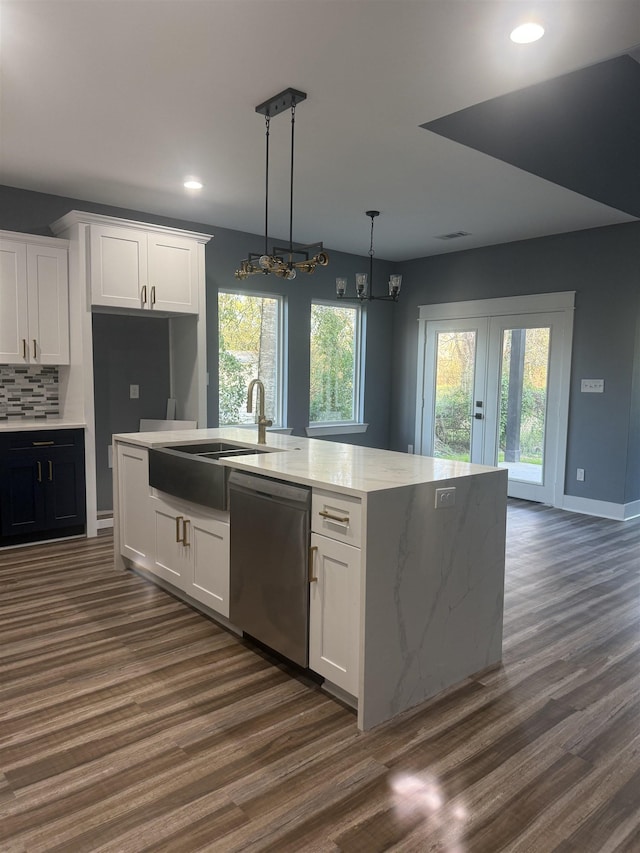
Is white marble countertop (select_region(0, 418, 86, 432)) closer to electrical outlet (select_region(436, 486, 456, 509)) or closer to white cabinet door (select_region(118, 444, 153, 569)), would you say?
white cabinet door (select_region(118, 444, 153, 569))

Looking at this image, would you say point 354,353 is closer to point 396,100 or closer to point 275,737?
point 396,100

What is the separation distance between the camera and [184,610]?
326 centimetres

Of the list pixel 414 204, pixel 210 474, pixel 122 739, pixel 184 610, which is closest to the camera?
pixel 122 739

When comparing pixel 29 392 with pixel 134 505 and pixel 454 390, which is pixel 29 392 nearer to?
pixel 134 505

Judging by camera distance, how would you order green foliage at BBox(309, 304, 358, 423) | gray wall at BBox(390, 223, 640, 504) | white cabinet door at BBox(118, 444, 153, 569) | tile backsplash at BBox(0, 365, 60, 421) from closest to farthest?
white cabinet door at BBox(118, 444, 153, 569)
tile backsplash at BBox(0, 365, 60, 421)
gray wall at BBox(390, 223, 640, 504)
green foliage at BBox(309, 304, 358, 423)

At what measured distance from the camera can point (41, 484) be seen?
4.28 m

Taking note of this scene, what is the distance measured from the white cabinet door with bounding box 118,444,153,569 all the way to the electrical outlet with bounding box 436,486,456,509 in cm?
192

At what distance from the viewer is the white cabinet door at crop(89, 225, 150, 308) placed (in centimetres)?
441

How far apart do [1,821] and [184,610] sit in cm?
157

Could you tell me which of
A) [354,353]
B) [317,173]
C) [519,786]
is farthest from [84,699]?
[354,353]

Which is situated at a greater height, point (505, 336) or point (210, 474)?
point (505, 336)

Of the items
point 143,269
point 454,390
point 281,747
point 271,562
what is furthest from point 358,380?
point 281,747

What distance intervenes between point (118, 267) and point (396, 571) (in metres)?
3.46

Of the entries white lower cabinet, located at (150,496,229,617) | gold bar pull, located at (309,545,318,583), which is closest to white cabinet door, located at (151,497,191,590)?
white lower cabinet, located at (150,496,229,617)
